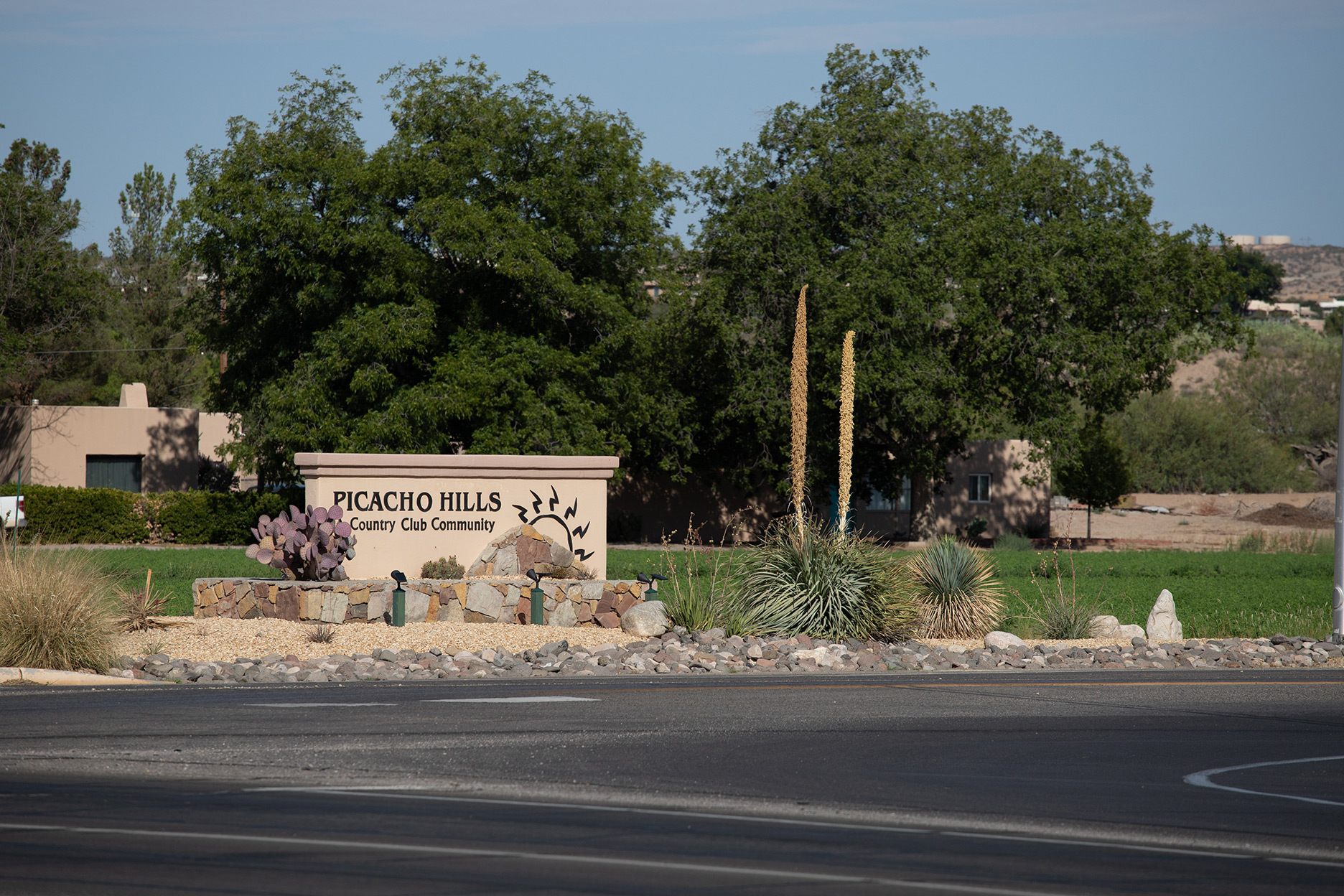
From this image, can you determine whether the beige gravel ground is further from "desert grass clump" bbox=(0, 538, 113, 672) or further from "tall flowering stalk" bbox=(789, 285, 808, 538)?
"tall flowering stalk" bbox=(789, 285, 808, 538)

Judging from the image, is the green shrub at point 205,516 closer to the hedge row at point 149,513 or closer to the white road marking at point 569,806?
the hedge row at point 149,513

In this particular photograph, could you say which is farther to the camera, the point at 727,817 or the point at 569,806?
the point at 569,806

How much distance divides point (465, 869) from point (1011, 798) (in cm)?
359

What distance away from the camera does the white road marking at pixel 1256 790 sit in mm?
8363

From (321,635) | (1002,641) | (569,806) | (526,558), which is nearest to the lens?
(569,806)

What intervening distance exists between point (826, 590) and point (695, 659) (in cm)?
265

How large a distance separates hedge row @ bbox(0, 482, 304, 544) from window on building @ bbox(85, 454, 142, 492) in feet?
14.1

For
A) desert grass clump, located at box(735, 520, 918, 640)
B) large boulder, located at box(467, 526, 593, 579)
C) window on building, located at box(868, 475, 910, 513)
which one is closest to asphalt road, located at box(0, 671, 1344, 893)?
desert grass clump, located at box(735, 520, 918, 640)

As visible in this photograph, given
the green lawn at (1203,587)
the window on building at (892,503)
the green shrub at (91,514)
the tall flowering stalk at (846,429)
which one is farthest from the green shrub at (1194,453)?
the tall flowering stalk at (846,429)

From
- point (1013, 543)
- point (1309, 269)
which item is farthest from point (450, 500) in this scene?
point (1309, 269)

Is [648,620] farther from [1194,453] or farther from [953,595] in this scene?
[1194,453]

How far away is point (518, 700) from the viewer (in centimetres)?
1218

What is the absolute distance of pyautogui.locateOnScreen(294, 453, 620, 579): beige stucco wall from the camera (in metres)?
19.9

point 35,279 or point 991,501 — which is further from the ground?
point 35,279
